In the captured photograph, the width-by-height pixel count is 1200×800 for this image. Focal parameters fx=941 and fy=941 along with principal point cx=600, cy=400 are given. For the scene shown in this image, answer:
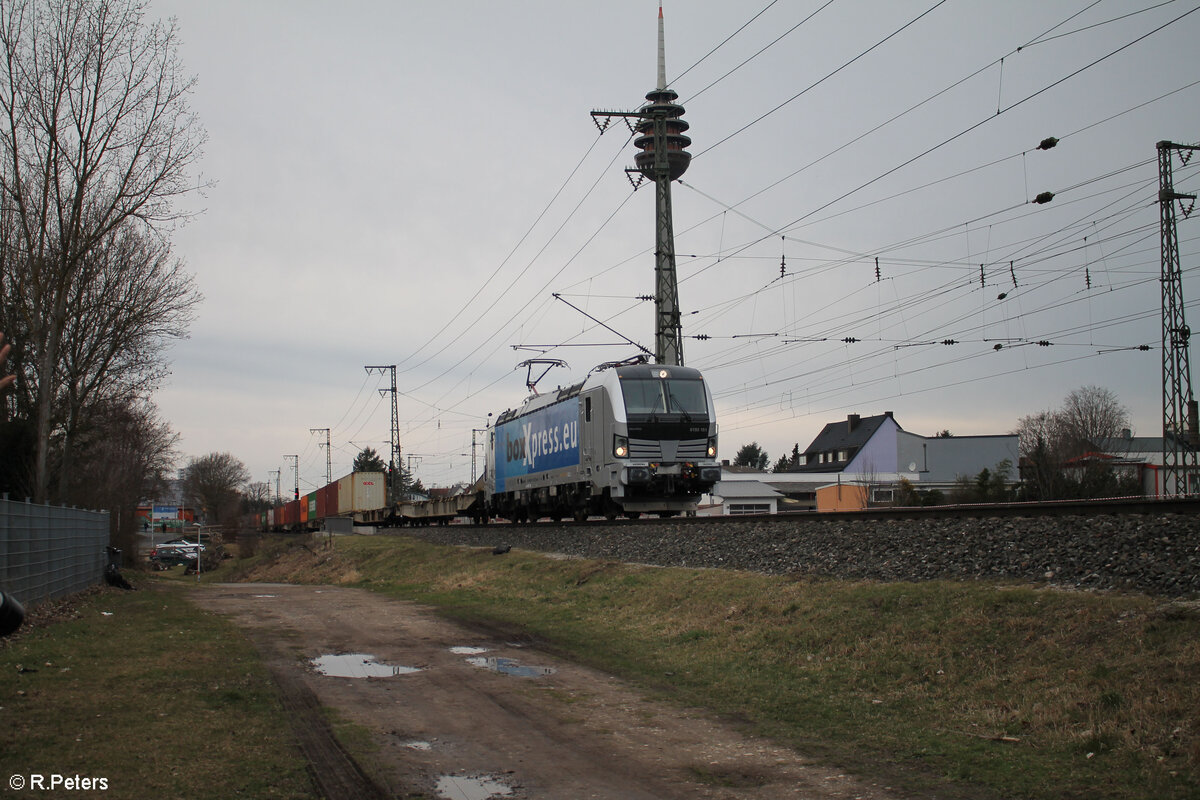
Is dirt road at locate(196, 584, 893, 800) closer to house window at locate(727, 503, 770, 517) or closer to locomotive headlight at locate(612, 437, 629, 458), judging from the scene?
locomotive headlight at locate(612, 437, 629, 458)

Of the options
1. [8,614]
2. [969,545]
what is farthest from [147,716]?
[969,545]

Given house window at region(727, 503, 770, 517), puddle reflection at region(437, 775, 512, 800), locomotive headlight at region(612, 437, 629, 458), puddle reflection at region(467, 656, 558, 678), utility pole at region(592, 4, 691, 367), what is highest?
utility pole at region(592, 4, 691, 367)

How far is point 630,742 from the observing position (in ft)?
23.2

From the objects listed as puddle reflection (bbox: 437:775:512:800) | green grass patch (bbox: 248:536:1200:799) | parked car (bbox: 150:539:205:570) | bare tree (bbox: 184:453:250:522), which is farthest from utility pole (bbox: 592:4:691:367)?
bare tree (bbox: 184:453:250:522)

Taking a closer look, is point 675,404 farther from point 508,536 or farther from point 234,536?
point 234,536

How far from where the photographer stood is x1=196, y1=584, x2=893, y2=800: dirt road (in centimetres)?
591

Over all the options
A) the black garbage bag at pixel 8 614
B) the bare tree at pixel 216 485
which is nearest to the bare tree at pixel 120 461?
the black garbage bag at pixel 8 614

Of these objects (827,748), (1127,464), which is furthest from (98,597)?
(1127,464)

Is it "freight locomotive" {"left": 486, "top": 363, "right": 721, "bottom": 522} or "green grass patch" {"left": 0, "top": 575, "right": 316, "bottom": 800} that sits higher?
"freight locomotive" {"left": 486, "top": 363, "right": 721, "bottom": 522}

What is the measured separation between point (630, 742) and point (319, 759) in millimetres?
2250

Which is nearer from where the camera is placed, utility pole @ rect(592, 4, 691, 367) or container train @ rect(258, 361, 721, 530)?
container train @ rect(258, 361, 721, 530)

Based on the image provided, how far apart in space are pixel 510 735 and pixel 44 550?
11.9m

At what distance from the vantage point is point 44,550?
15.6 meters

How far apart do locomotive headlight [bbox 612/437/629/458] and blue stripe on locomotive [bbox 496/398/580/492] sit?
262cm
